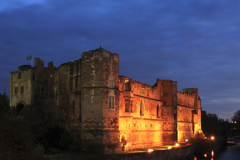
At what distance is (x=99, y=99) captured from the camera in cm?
2991

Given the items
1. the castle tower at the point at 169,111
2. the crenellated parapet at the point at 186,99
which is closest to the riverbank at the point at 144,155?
the castle tower at the point at 169,111

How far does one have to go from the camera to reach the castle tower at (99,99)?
29.6m

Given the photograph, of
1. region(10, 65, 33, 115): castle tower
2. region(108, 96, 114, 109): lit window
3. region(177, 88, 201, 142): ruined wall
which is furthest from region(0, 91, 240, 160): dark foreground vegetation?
region(108, 96, 114, 109): lit window

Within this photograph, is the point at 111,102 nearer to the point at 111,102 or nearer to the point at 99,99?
the point at 111,102

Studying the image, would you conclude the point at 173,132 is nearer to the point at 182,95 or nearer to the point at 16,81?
the point at 182,95

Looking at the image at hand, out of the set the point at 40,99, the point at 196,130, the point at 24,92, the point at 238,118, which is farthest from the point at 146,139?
the point at 238,118

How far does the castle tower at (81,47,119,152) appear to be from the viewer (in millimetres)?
29609

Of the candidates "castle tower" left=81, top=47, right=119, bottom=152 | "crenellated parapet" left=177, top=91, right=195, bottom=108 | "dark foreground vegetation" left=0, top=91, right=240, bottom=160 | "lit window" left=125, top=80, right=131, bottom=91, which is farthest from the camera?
"crenellated parapet" left=177, top=91, right=195, bottom=108

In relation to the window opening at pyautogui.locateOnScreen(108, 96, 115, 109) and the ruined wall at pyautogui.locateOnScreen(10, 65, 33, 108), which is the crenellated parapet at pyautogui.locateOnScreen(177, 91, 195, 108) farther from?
the ruined wall at pyautogui.locateOnScreen(10, 65, 33, 108)

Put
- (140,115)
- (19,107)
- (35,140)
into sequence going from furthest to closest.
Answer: (19,107)
(140,115)
(35,140)

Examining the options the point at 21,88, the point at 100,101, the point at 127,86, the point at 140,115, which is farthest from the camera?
the point at 21,88

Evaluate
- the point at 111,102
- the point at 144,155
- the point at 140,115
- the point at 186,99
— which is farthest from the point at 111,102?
the point at 186,99

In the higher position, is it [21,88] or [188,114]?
[21,88]

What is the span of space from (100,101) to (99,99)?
228mm
